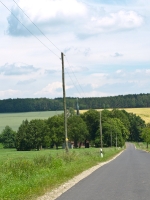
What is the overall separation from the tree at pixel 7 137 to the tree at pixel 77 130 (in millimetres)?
23559

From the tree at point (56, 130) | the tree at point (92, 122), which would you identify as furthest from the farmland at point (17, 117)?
the tree at point (56, 130)

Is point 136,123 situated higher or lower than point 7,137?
higher

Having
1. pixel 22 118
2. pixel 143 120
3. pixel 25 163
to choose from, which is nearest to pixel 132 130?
pixel 143 120

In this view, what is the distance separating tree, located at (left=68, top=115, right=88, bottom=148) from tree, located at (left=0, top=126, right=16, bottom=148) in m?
23.6

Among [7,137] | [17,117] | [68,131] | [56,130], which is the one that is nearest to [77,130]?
[68,131]

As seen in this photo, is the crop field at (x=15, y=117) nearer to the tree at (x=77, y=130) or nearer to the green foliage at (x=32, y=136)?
the green foliage at (x=32, y=136)

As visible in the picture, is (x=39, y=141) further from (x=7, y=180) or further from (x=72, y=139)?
(x=7, y=180)

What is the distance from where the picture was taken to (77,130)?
117m

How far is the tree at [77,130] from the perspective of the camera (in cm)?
11744

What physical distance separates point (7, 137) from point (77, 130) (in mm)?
30511

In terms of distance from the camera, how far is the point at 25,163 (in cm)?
2184

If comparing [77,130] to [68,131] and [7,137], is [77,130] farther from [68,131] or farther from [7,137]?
[7,137]

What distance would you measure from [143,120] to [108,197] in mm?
167484

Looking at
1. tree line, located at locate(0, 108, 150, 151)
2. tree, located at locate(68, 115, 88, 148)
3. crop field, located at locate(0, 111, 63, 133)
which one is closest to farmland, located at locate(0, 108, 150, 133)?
crop field, located at locate(0, 111, 63, 133)
